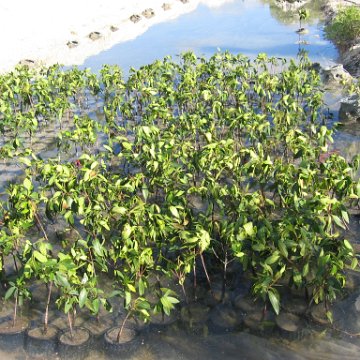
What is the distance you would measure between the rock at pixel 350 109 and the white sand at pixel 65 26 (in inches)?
542

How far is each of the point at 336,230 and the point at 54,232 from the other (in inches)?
199

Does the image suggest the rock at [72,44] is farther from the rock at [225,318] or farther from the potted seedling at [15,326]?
the rock at [225,318]

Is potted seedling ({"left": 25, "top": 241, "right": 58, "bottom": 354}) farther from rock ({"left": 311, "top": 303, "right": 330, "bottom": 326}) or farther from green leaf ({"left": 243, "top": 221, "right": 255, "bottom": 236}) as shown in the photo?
rock ({"left": 311, "top": 303, "right": 330, "bottom": 326})

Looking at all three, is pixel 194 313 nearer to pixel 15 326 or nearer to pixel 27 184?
pixel 15 326

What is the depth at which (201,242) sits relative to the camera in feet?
17.4

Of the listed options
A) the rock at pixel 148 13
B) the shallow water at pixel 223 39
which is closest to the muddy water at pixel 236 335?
the shallow water at pixel 223 39

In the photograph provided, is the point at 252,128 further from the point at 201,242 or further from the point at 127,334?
the point at 127,334

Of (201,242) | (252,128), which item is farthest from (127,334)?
(252,128)

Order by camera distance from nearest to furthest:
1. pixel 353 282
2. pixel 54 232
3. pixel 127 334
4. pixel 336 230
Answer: pixel 127 334 → pixel 353 282 → pixel 336 230 → pixel 54 232

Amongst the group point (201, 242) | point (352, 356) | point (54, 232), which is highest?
point (201, 242)

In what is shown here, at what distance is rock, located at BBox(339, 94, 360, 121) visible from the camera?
39.5 ft

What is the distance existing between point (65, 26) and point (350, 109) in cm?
2347

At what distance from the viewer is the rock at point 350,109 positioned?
12.1 metres

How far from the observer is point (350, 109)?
12.2m
